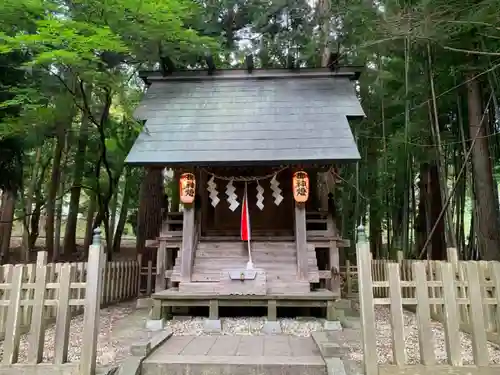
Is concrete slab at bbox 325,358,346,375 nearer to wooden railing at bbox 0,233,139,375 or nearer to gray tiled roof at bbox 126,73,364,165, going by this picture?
wooden railing at bbox 0,233,139,375

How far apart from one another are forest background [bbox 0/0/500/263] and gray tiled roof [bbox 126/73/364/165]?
2.28ft

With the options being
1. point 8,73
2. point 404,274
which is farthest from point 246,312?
point 8,73

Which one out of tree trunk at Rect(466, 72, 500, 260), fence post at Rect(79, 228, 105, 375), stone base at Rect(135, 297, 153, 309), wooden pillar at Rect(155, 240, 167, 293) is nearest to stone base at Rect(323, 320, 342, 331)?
tree trunk at Rect(466, 72, 500, 260)

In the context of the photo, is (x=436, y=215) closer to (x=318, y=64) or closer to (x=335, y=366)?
(x=318, y=64)

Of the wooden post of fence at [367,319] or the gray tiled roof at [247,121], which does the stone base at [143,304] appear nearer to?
the gray tiled roof at [247,121]

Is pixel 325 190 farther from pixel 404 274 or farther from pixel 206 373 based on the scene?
pixel 206 373

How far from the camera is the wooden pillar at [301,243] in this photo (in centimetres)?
673

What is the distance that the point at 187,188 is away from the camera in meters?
6.97

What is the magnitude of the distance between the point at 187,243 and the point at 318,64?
7.24 metres

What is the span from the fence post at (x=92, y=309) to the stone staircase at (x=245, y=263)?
114 inches

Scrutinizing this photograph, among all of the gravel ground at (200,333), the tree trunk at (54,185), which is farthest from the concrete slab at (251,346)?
the tree trunk at (54,185)

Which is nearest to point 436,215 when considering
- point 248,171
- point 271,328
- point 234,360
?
point 248,171

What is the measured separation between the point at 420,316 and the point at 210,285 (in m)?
3.90

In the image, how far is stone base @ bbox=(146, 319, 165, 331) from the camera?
611 centimetres
